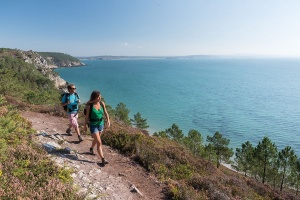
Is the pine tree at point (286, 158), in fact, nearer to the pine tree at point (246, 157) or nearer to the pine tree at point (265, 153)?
the pine tree at point (265, 153)

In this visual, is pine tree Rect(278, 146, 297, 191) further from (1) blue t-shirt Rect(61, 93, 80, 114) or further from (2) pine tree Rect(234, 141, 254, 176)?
(1) blue t-shirt Rect(61, 93, 80, 114)

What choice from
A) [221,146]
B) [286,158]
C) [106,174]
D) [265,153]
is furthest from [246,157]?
[106,174]

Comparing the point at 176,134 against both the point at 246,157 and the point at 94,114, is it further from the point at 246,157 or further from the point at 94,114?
the point at 94,114

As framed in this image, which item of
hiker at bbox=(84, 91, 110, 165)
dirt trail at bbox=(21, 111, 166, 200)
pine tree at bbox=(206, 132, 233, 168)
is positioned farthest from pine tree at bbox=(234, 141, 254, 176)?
hiker at bbox=(84, 91, 110, 165)

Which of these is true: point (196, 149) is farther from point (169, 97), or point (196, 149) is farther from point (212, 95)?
point (212, 95)

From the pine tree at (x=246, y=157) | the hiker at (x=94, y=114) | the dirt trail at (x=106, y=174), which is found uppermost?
the hiker at (x=94, y=114)

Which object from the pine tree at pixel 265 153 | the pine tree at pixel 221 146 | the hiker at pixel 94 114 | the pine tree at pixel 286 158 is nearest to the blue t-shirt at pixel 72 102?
the hiker at pixel 94 114

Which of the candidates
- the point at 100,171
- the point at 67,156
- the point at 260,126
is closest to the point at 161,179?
the point at 100,171

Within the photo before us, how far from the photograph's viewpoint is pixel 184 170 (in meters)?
9.08

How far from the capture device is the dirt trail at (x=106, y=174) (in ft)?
20.5

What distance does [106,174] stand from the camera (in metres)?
7.30

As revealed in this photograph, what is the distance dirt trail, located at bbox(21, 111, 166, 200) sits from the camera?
6.24 metres

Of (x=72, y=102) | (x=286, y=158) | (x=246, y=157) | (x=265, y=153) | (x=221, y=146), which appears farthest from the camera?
(x=221, y=146)

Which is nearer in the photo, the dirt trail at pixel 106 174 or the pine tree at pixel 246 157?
the dirt trail at pixel 106 174
